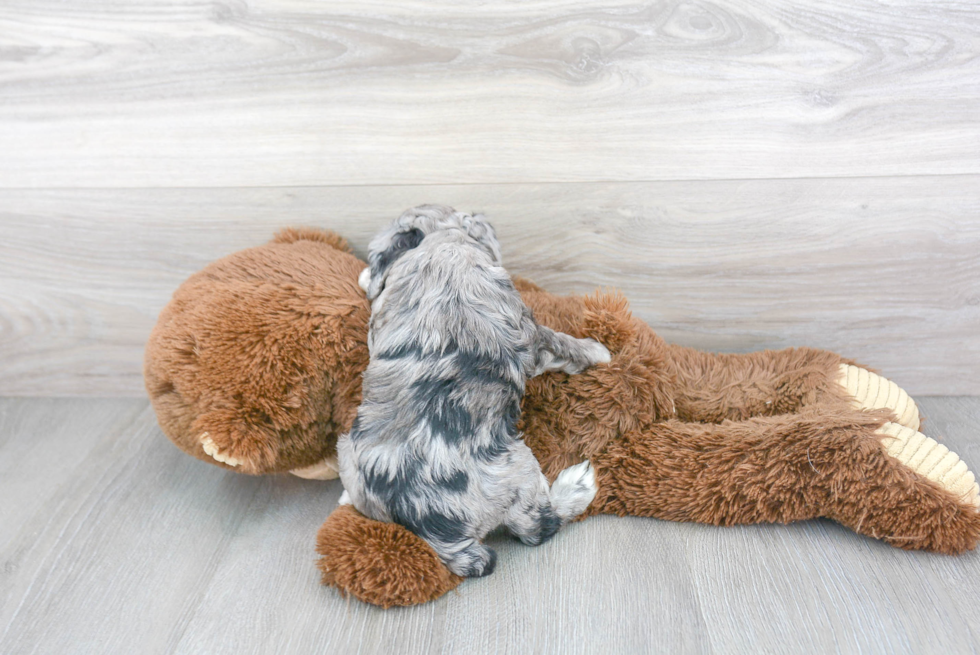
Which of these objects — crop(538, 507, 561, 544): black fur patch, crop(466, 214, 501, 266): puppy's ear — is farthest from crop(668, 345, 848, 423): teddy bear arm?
crop(466, 214, 501, 266): puppy's ear

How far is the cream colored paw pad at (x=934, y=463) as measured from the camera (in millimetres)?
1648

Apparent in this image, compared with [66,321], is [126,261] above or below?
above

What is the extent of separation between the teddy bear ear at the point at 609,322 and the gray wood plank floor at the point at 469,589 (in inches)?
18.8

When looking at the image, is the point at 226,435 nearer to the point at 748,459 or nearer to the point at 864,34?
the point at 748,459

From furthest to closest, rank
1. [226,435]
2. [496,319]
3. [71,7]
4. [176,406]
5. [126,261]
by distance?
1. [126,261]
2. [71,7]
3. [176,406]
4. [226,435]
5. [496,319]

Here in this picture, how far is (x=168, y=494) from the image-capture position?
2016 millimetres

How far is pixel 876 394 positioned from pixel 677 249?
2.23 ft

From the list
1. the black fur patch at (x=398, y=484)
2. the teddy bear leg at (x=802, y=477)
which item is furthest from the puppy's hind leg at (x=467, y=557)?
the teddy bear leg at (x=802, y=477)

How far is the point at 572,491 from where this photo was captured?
5.81 ft

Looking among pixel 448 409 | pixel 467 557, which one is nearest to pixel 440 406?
pixel 448 409

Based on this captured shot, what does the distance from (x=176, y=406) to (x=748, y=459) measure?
4.92ft

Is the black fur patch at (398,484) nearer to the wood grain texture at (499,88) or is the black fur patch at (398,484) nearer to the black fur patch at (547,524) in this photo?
the black fur patch at (547,524)

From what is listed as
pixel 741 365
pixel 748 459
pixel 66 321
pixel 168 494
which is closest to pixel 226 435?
pixel 168 494

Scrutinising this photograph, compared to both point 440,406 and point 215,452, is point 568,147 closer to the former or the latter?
point 440,406
